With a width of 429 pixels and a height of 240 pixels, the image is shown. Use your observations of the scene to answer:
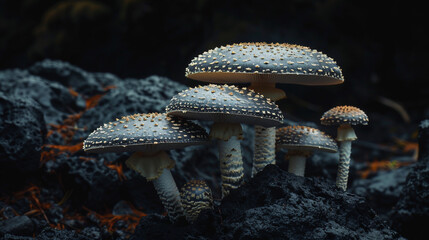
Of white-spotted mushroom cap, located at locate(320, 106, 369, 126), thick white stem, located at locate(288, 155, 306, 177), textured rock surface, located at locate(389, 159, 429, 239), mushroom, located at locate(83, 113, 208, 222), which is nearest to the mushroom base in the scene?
mushroom, located at locate(83, 113, 208, 222)

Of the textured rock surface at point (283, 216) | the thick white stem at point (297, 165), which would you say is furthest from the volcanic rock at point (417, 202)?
the thick white stem at point (297, 165)

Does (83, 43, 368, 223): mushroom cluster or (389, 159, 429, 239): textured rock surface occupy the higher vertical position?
(83, 43, 368, 223): mushroom cluster

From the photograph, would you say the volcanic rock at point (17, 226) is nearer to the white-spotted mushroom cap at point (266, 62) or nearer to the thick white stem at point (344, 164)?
the white-spotted mushroom cap at point (266, 62)

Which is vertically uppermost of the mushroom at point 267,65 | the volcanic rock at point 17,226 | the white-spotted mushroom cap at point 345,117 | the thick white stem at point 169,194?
the mushroom at point 267,65

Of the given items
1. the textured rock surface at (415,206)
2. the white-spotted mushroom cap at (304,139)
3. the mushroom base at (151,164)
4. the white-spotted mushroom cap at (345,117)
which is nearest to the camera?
the mushroom base at (151,164)

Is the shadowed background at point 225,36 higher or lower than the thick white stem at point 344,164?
higher

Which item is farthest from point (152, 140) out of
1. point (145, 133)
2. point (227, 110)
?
point (227, 110)

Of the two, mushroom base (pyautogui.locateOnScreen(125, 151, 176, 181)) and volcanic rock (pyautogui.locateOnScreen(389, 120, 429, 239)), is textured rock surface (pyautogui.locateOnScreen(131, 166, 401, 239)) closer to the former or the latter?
mushroom base (pyautogui.locateOnScreen(125, 151, 176, 181))
